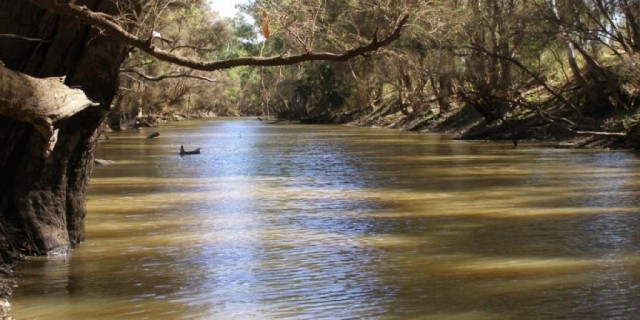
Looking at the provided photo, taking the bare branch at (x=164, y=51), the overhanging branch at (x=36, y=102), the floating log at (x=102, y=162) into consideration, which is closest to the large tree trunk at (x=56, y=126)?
the bare branch at (x=164, y=51)

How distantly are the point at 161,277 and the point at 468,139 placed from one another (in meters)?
33.0

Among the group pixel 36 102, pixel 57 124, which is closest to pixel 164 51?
pixel 36 102

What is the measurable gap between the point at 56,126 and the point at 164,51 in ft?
7.54

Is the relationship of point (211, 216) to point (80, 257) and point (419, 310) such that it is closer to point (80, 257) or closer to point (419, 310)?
point (80, 257)

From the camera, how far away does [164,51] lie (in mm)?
A: 9484

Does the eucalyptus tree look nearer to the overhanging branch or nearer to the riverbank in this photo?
the overhanging branch

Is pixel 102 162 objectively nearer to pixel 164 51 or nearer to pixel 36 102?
pixel 164 51

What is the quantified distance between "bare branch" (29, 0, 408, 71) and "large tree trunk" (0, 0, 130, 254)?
4.80 feet

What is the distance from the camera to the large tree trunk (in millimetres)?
11141

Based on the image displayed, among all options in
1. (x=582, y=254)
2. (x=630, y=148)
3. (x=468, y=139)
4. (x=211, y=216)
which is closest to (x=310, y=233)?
(x=211, y=216)

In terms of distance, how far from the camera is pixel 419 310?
8.84 m

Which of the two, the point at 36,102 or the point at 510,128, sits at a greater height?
the point at 36,102

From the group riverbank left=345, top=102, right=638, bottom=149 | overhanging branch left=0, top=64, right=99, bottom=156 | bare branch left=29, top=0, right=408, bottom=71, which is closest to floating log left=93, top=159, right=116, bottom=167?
riverbank left=345, top=102, right=638, bottom=149

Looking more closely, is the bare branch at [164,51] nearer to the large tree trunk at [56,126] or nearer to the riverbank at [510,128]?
the large tree trunk at [56,126]
